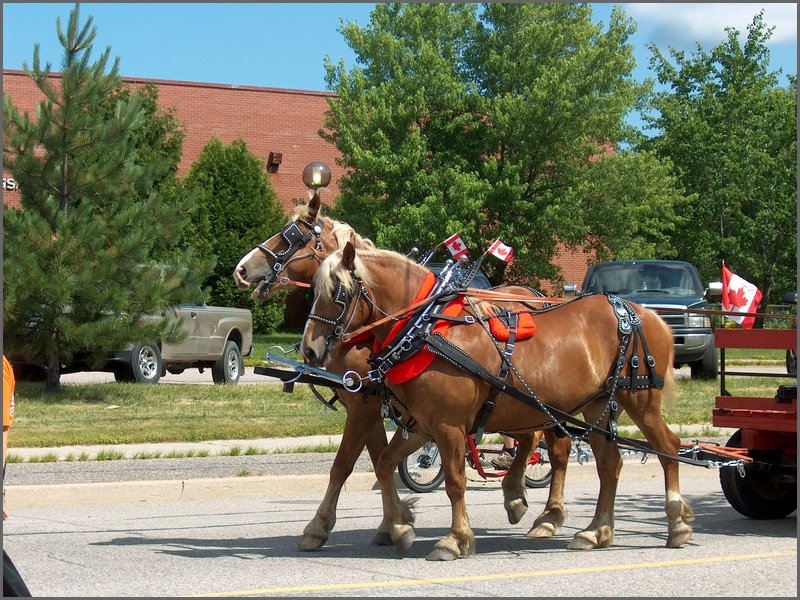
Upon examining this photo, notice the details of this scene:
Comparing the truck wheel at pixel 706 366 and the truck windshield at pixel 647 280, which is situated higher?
the truck windshield at pixel 647 280

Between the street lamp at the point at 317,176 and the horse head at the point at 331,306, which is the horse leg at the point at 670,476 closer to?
the horse head at the point at 331,306

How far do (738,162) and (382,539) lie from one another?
34647 millimetres

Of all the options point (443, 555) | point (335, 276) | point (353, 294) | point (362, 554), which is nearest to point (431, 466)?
point (362, 554)

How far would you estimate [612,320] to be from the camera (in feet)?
29.1

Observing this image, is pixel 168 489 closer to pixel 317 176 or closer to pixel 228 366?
pixel 317 176

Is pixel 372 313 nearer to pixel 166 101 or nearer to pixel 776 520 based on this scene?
pixel 776 520

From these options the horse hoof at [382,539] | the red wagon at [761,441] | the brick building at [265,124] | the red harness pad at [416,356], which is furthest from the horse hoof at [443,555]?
the brick building at [265,124]

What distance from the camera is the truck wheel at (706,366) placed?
69.3ft

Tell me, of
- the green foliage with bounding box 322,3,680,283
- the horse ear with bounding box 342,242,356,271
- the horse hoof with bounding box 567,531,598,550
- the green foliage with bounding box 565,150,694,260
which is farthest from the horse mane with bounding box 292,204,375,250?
the green foliage with bounding box 565,150,694,260

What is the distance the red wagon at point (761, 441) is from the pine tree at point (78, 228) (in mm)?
10828

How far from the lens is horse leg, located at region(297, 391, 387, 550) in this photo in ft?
28.2

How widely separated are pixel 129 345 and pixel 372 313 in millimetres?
10796

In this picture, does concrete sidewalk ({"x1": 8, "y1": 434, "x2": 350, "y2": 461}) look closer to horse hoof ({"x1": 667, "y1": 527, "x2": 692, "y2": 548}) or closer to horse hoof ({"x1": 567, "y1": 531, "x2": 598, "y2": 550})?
horse hoof ({"x1": 567, "y1": 531, "x2": 598, "y2": 550})

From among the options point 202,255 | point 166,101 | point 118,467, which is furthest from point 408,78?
point 118,467
